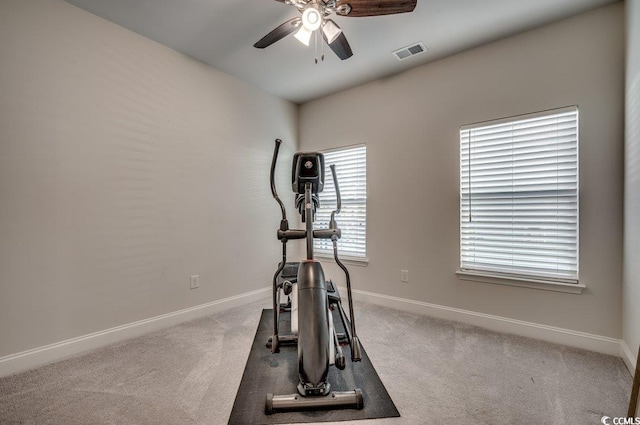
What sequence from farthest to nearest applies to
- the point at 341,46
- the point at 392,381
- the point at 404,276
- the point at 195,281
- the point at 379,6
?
the point at 404,276, the point at 195,281, the point at 341,46, the point at 392,381, the point at 379,6

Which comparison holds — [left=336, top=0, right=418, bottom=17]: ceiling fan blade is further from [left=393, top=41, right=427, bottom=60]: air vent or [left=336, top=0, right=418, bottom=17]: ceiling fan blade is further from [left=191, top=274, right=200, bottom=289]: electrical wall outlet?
[left=191, top=274, right=200, bottom=289]: electrical wall outlet

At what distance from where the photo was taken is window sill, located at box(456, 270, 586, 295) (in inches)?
88.2

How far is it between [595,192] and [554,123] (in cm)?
62

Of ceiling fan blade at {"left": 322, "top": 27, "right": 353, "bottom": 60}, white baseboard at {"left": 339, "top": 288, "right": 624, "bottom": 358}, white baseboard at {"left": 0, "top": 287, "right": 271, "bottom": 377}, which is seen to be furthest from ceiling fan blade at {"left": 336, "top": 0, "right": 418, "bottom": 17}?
white baseboard at {"left": 0, "top": 287, "right": 271, "bottom": 377}

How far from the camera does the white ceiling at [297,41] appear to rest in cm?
215

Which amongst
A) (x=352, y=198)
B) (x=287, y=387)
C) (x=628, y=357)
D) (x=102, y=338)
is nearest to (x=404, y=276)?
(x=352, y=198)

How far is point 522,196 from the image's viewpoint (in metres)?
2.46

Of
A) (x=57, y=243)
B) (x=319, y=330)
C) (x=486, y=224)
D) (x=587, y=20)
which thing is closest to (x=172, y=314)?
(x=57, y=243)

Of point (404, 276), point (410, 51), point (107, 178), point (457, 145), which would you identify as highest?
A: point (410, 51)

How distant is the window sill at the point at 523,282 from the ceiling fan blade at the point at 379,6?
2.23 m

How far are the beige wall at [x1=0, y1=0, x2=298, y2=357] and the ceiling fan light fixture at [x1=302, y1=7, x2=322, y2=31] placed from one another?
1668 millimetres

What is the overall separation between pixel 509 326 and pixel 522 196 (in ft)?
3.72

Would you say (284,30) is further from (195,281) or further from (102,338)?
(102,338)

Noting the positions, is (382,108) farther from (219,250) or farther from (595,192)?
(219,250)
